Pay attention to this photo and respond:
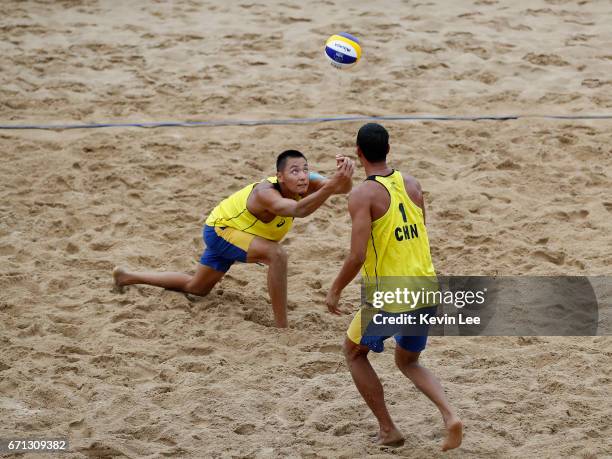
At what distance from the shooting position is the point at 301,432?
5293mm

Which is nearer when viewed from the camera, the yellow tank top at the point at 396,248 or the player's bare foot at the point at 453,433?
the player's bare foot at the point at 453,433

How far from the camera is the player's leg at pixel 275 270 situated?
6.42 metres

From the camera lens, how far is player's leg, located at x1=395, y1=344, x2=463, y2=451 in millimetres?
4773

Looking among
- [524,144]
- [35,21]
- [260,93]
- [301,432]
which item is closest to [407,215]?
[301,432]

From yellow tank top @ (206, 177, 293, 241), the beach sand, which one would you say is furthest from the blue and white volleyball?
yellow tank top @ (206, 177, 293, 241)

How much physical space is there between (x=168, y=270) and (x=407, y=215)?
274cm

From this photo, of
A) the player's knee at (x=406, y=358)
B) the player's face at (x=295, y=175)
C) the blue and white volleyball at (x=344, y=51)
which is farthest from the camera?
the blue and white volleyball at (x=344, y=51)

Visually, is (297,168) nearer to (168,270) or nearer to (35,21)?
(168,270)

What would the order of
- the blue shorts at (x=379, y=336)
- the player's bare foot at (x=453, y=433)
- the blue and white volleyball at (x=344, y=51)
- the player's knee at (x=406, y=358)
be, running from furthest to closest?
1. the blue and white volleyball at (x=344, y=51)
2. the player's knee at (x=406, y=358)
3. the blue shorts at (x=379, y=336)
4. the player's bare foot at (x=453, y=433)

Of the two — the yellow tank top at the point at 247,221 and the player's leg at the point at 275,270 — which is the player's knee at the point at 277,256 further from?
the yellow tank top at the point at 247,221

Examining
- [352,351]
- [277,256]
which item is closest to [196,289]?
[277,256]

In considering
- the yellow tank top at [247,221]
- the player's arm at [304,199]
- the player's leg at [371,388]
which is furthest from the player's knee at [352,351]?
the yellow tank top at [247,221]

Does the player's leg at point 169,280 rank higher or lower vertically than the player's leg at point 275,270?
lower

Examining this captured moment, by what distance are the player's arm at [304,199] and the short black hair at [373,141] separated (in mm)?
351
